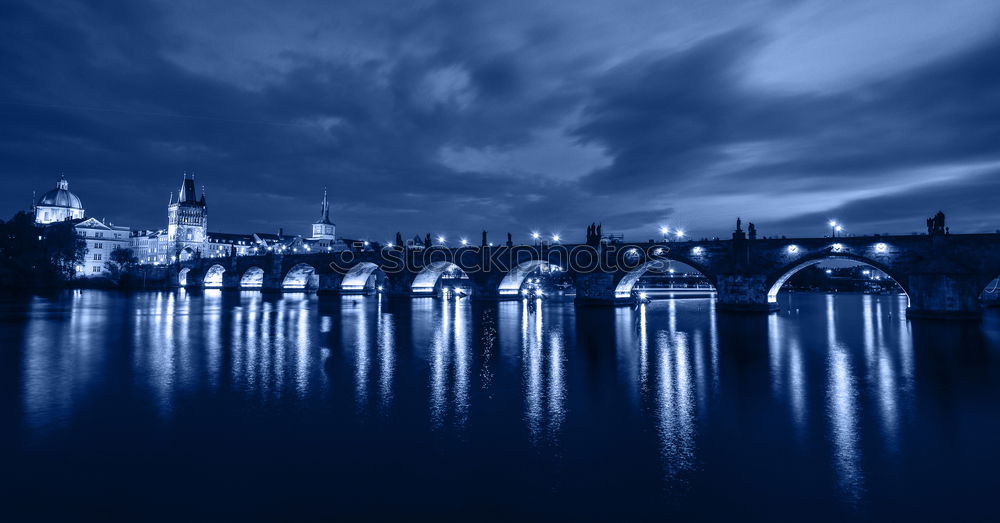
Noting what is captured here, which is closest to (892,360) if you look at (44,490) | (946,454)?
(946,454)

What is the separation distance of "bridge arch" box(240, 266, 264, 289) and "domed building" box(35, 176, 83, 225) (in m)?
65.9

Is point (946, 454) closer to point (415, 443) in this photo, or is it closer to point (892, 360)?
point (415, 443)

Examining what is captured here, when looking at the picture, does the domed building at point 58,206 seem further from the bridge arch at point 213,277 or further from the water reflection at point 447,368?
the water reflection at point 447,368

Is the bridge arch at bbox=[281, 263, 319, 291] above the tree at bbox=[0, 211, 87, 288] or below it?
below

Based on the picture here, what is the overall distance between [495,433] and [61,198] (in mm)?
177805

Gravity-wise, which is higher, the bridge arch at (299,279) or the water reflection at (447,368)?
the bridge arch at (299,279)

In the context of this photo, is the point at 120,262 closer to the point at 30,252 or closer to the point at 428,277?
the point at 30,252

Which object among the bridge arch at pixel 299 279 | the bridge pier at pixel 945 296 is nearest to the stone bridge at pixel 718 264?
the bridge pier at pixel 945 296

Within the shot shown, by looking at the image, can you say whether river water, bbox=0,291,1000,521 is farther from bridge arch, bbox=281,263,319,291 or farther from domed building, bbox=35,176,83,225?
domed building, bbox=35,176,83,225

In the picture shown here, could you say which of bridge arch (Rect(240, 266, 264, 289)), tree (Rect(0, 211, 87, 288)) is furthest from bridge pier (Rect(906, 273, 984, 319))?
tree (Rect(0, 211, 87, 288))

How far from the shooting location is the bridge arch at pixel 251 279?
3944 inches

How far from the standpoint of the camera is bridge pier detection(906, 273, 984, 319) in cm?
3425

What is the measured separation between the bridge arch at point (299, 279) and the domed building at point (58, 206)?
81.5 meters

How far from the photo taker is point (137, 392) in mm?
13992
